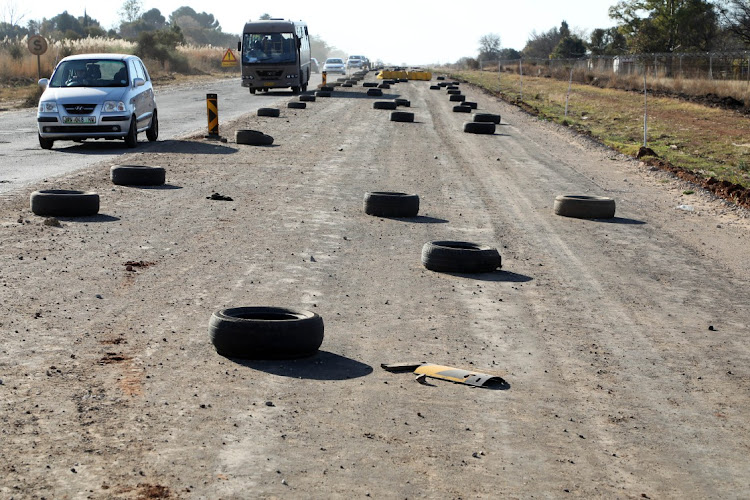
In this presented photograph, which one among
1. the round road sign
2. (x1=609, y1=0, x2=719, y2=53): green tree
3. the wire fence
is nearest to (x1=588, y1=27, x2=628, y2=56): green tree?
(x1=609, y1=0, x2=719, y2=53): green tree

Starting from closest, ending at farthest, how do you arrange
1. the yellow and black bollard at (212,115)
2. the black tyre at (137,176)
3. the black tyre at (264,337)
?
the black tyre at (264,337), the black tyre at (137,176), the yellow and black bollard at (212,115)

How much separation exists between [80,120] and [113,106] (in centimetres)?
69

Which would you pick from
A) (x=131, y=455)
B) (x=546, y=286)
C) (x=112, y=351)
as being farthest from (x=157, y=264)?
(x=131, y=455)

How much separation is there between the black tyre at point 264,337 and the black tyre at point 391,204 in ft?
20.5

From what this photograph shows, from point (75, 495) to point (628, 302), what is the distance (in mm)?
5436

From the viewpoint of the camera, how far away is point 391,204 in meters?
12.6

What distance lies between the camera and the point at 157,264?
29.9 feet

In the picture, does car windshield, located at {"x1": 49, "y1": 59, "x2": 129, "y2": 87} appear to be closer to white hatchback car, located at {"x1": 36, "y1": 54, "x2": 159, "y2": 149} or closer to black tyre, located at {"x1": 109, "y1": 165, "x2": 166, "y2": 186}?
white hatchback car, located at {"x1": 36, "y1": 54, "x2": 159, "y2": 149}

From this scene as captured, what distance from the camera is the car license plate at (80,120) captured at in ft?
64.9

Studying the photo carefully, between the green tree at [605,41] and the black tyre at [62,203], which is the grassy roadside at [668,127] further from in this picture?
the green tree at [605,41]

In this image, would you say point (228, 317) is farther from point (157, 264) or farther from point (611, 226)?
point (611, 226)

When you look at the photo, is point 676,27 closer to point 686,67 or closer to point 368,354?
point 686,67

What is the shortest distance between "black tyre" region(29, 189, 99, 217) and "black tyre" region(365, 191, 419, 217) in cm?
336

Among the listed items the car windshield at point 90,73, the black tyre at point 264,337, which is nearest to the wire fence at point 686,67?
the car windshield at point 90,73
